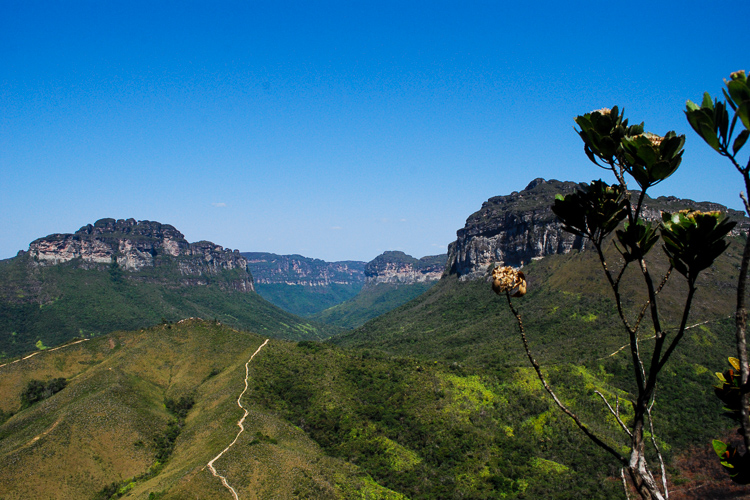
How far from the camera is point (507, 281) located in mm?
6023

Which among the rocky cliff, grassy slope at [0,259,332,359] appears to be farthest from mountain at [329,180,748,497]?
grassy slope at [0,259,332,359]

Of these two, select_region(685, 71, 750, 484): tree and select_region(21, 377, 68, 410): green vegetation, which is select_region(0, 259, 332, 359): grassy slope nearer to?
select_region(21, 377, 68, 410): green vegetation

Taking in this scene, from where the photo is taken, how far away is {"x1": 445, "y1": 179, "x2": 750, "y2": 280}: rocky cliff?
120875mm

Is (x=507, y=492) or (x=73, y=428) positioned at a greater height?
(x=73, y=428)

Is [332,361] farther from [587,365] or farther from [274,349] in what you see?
[587,365]

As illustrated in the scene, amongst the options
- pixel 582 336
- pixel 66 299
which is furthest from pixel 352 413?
pixel 66 299

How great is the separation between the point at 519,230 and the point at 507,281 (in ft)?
464

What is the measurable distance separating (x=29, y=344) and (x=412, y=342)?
409 ft

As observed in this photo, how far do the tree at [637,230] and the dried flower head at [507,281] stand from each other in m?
0.01

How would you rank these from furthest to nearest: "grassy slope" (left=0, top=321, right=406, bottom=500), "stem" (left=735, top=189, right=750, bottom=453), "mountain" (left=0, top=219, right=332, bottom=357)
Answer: "mountain" (left=0, top=219, right=332, bottom=357) < "grassy slope" (left=0, top=321, right=406, bottom=500) < "stem" (left=735, top=189, right=750, bottom=453)

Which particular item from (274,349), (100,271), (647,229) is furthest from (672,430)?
(100,271)

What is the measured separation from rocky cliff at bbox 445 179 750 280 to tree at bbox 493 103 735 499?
118095 mm

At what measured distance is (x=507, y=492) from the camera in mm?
43000

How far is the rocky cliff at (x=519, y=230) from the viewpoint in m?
121
